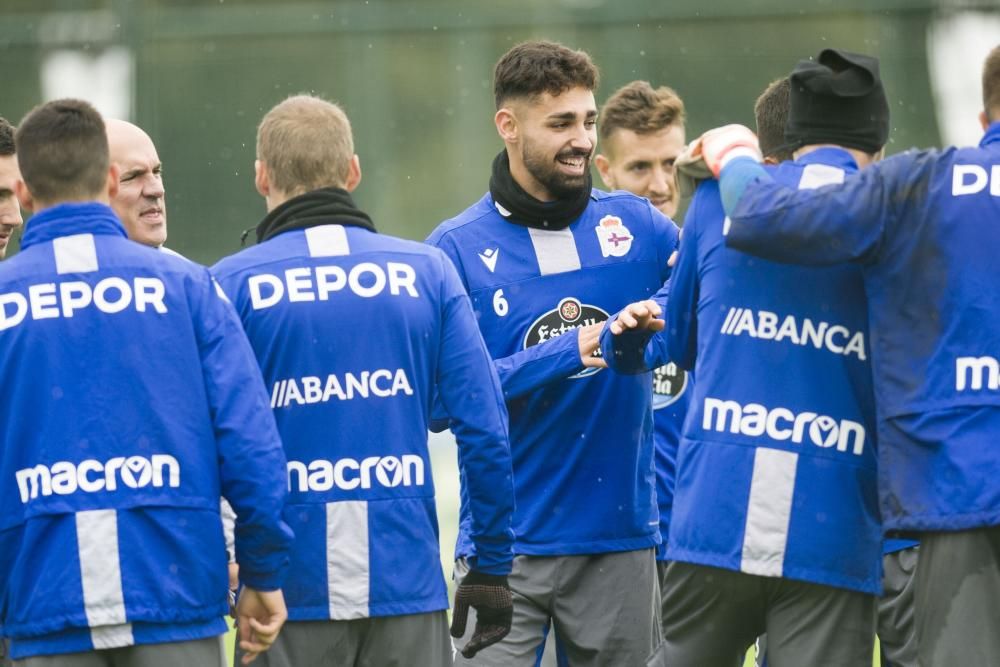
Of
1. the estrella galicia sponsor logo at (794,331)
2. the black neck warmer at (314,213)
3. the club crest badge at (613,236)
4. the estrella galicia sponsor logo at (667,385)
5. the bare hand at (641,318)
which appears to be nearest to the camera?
the estrella galicia sponsor logo at (794,331)

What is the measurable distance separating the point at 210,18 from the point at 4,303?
422 inches

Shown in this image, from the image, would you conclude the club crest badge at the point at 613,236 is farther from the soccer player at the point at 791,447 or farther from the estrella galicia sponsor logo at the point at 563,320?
the soccer player at the point at 791,447

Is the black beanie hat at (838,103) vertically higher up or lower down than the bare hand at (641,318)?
higher up

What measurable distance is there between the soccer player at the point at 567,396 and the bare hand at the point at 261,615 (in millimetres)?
1276

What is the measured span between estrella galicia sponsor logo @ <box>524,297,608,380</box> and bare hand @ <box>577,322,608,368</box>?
0.26 meters

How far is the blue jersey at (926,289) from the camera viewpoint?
161 inches

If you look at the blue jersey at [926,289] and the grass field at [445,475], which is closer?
the blue jersey at [926,289]

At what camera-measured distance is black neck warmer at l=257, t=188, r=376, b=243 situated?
14.6 ft

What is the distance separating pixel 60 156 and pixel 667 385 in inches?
114

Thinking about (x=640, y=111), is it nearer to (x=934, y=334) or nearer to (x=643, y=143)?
(x=643, y=143)

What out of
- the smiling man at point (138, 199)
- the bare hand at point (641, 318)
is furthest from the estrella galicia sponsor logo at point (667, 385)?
the smiling man at point (138, 199)

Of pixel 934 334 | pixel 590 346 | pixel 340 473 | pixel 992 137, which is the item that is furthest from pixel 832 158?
pixel 340 473

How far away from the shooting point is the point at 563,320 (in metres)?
5.45

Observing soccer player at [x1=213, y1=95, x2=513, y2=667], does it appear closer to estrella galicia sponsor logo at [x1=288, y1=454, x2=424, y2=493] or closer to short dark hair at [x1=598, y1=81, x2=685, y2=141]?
estrella galicia sponsor logo at [x1=288, y1=454, x2=424, y2=493]
